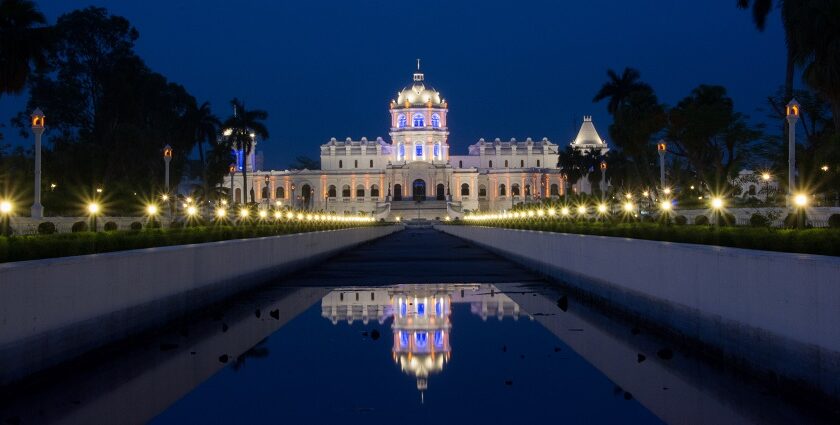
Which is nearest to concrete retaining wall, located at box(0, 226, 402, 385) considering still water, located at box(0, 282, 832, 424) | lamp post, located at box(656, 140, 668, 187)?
still water, located at box(0, 282, 832, 424)

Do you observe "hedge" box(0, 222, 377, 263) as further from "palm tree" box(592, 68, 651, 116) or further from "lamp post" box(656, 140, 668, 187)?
"palm tree" box(592, 68, 651, 116)

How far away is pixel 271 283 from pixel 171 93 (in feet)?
177

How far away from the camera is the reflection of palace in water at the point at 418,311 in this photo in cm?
1190

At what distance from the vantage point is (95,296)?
40.6ft

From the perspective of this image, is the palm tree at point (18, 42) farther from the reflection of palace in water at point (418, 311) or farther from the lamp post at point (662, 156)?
the lamp post at point (662, 156)

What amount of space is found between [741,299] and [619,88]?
244 feet

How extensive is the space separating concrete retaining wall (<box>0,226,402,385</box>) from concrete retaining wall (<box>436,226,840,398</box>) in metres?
7.22

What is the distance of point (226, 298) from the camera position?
2003 centimetres

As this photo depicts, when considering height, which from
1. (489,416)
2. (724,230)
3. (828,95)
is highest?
(828,95)

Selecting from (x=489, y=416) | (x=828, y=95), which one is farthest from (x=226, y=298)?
(x=828, y=95)

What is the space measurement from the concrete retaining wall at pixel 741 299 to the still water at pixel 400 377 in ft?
1.26

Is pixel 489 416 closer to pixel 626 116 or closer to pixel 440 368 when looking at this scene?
pixel 440 368

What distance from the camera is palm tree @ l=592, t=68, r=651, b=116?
82.9 m

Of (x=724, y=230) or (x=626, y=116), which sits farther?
(x=626, y=116)
